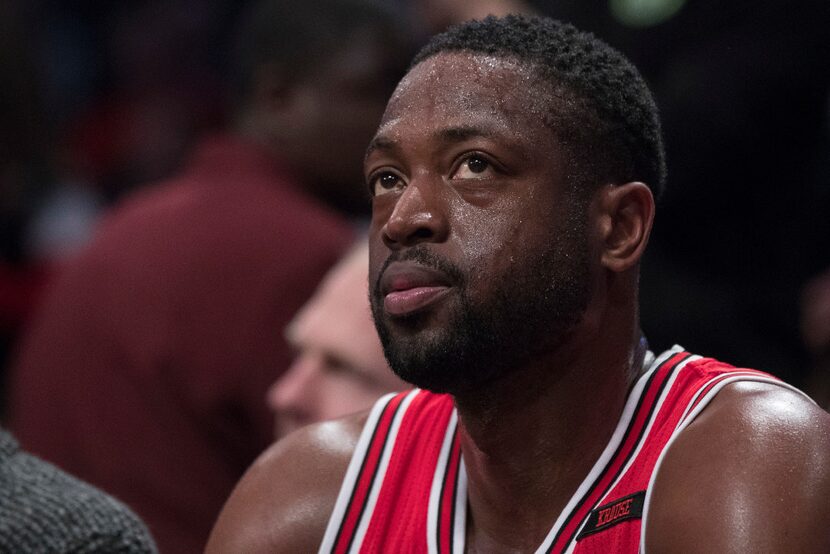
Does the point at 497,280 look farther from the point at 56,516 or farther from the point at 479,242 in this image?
the point at 56,516

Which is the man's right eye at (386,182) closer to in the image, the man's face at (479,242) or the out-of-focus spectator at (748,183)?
the man's face at (479,242)

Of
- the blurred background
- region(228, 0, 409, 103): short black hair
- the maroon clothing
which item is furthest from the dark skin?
region(228, 0, 409, 103): short black hair

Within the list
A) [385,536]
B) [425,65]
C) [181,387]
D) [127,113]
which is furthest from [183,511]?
[127,113]

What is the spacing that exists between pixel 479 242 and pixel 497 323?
11cm

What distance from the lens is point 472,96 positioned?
193cm

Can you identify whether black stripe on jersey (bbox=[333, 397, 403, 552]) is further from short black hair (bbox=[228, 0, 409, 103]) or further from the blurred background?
short black hair (bbox=[228, 0, 409, 103])

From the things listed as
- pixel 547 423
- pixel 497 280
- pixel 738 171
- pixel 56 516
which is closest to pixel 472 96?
pixel 497 280

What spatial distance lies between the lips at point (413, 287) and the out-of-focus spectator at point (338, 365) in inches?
38.9

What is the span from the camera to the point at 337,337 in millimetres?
2961

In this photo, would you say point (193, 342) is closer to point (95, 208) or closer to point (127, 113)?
point (95, 208)

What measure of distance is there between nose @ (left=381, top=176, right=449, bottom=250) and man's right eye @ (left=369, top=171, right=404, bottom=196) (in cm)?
7

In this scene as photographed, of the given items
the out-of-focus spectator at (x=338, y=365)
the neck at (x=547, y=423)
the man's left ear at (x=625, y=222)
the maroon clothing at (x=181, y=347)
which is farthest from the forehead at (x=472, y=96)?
the maroon clothing at (x=181, y=347)

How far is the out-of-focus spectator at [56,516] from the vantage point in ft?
6.79

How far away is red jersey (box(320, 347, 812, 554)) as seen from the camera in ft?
5.95
